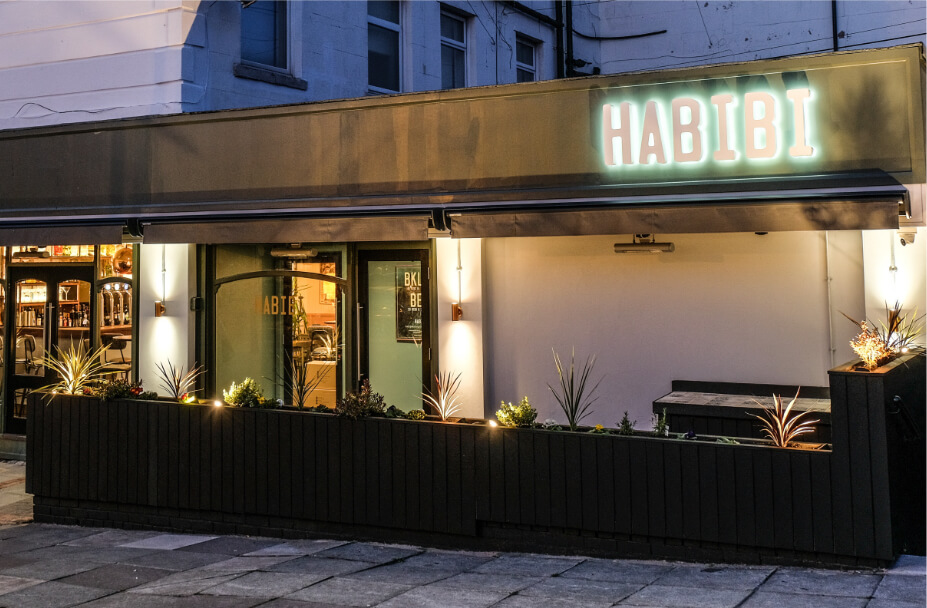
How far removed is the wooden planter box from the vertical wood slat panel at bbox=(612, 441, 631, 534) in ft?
0.03

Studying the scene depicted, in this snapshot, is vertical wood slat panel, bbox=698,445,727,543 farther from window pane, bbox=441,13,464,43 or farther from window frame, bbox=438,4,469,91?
window pane, bbox=441,13,464,43

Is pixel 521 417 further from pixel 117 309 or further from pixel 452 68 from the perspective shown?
pixel 452 68

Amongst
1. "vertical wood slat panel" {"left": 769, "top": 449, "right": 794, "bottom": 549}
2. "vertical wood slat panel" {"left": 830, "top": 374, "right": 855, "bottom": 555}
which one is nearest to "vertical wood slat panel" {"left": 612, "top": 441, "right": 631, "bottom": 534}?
"vertical wood slat panel" {"left": 769, "top": 449, "right": 794, "bottom": 549}

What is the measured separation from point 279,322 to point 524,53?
6.56 m

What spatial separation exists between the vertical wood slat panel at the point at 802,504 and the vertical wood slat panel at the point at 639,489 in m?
1.05

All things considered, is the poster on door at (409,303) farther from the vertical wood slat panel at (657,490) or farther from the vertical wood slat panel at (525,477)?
the vertical wood slat panel at (657,490)

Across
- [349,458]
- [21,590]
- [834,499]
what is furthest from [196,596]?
[834,499]

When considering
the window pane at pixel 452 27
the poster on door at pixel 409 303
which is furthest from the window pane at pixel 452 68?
the poster on door at pixel 409 303

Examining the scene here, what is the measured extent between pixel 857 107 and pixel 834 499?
3.38 meters

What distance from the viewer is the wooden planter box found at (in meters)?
6.24

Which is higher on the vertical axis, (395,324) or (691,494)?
(395,324)

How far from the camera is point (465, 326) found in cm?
980

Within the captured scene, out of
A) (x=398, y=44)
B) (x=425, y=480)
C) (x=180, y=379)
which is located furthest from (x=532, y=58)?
(x=425, y=480)

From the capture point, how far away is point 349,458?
7.96m
